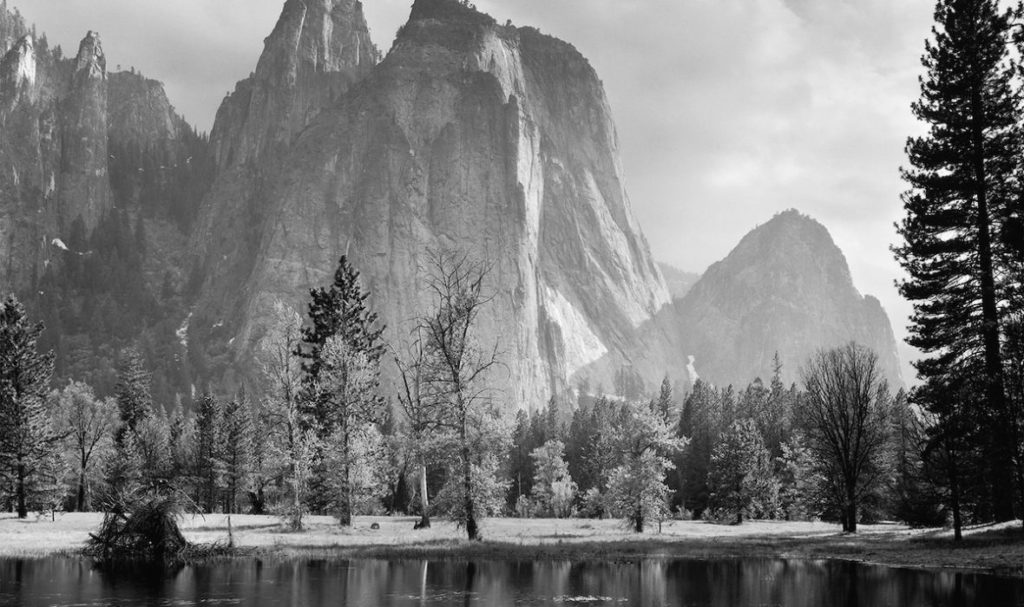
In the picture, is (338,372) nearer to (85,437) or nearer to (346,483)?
(346,483)

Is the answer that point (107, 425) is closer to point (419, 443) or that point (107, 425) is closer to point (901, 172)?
point (419, 443)

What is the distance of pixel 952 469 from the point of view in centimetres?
3662

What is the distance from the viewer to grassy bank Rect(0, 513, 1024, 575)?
110 feet

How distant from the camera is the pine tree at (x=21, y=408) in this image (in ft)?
173

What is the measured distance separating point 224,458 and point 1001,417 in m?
74.7

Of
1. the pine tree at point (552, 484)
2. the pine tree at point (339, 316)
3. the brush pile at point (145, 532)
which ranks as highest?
the pine tree at point (339, 316)

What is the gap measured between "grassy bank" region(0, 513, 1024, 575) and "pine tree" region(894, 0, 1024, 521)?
13.8 ft

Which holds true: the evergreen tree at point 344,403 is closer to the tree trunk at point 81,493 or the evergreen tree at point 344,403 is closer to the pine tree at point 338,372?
the pine tree at point 338,372

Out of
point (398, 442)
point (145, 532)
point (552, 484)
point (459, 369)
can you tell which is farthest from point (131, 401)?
point (145, 532)

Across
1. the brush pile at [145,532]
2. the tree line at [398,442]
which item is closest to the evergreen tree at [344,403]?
the tree line at [398,442]

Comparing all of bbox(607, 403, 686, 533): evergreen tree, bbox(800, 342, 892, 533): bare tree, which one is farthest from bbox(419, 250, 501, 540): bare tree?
bbox(800, 342, 892, 533): bare tree

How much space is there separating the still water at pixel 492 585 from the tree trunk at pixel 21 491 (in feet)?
75.6

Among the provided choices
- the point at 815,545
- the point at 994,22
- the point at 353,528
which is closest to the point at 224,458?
the point at 353,528

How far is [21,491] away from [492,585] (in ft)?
127
